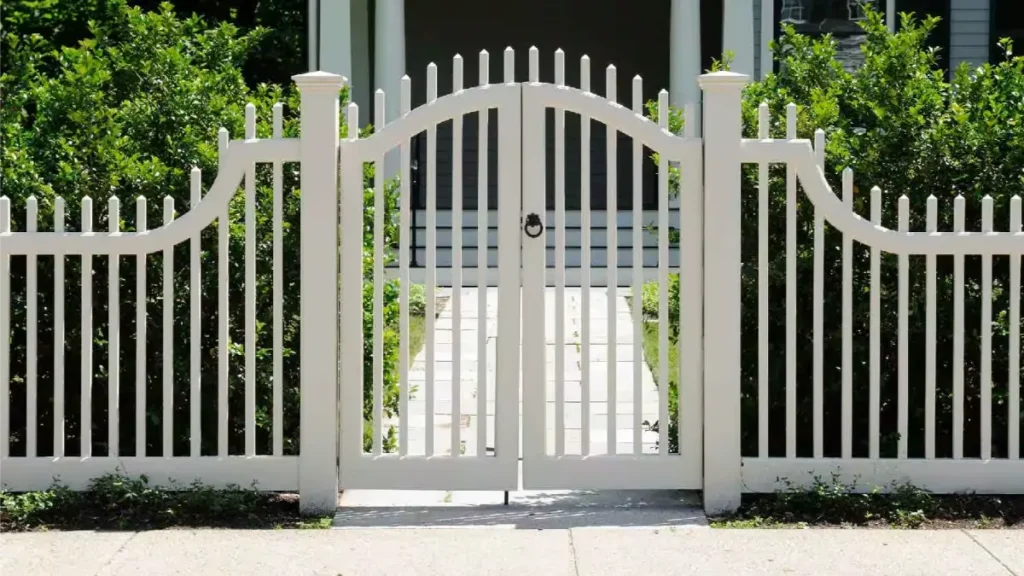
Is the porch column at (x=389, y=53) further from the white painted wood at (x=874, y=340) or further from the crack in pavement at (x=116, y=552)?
the crack in pavement at (x=116, y=552)

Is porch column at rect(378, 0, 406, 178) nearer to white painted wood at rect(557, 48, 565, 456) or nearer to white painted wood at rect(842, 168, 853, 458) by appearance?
white painted wood at rect(557, 48, 565, 456)

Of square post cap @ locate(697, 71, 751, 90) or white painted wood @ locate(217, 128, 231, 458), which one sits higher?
square post cap @ locate(697, 71, 751, 90)

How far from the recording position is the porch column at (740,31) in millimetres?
12562

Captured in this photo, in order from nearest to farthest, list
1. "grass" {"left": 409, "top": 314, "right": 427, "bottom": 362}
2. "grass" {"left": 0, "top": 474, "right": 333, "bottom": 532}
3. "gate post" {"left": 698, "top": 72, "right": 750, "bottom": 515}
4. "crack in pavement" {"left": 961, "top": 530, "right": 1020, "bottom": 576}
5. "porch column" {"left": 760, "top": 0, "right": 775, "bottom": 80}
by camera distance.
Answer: "crack in pavement" {"left": 961, "top": 530, "right": 1020, "bottom": 576} < "grass" {"left": 0, "top": 474, "right": 333, "bottom": 532} < "gate post" {"left": 698, "top": 72, "right": 750, "bottom": 515} < "grass" {"left": 409, "top": 314, "right": 427, "bottom": 362} < "porch column" {"left": 760, "top": 0, "right": 775, "bottom": 80}

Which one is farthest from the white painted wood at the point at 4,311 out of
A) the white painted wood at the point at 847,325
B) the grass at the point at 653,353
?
the grass at the point at 653,353

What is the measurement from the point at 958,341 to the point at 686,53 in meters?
7.45

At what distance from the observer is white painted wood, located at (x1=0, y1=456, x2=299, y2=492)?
18.5ft

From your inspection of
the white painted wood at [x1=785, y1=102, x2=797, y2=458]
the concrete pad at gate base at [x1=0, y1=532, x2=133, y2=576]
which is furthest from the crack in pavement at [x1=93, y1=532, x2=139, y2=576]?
the white painted wood at [x1=785, y1=102, x2=797, y2=458]

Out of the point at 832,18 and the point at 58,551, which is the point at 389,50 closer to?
the point at 832,18

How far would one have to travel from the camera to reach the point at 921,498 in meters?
5.58

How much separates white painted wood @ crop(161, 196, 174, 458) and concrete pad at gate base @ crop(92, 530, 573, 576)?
1.56ft

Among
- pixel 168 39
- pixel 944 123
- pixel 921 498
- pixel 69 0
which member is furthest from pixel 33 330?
pixel 69 0

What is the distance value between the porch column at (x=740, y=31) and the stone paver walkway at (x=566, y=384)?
2.66m

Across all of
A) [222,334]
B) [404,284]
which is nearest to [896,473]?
[404,284]
